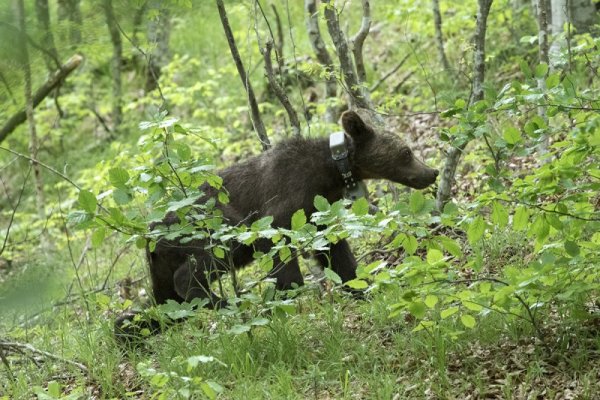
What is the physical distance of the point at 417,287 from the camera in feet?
15.2

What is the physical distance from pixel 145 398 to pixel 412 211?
241 cm

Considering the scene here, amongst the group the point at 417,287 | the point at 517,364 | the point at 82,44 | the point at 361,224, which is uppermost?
the point at 82,44

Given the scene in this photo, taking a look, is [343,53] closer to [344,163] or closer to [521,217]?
[344,163]

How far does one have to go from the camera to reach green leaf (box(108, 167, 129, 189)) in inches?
195

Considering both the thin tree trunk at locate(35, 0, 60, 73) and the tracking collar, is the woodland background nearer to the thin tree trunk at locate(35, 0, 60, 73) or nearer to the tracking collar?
the thin tree trunk at locate(35, 0, 60, 73)

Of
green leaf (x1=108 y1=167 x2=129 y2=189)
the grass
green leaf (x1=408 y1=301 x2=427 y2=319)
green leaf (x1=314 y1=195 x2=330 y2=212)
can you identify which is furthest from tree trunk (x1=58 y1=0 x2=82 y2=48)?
green leaf (x1=408 y1=301 x2=427 y2=319)

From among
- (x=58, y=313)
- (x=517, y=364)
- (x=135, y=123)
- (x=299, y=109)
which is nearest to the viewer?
(x=517, y=364)

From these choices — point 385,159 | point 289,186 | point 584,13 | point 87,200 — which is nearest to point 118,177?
point 87,200

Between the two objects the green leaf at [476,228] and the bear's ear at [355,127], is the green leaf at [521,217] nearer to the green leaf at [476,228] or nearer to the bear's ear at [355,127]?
the green leaf at [476,228]

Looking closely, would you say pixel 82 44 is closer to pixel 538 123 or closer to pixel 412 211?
pixel 412 211

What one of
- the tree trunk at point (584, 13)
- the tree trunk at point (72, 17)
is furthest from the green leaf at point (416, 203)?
the tree trunk at point (584, 13)

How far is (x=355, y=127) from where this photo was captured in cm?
781

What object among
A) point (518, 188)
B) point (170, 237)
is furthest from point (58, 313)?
point (518, 188)

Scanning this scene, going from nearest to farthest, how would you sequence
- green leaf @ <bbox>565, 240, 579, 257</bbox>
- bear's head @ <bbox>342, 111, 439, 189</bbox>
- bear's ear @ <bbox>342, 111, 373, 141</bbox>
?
1. green leaf @ <bbox>565, 240, 579, 257</bbox>
2. bear's ear @ <bbox>342, 111, 373, 141</bbox>
3. bear's head @ <bbox>342, 111, 439, 189</bbox>
